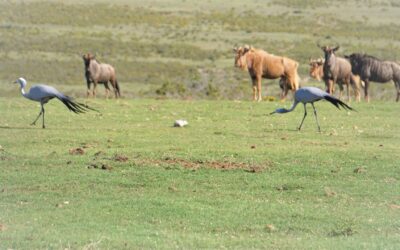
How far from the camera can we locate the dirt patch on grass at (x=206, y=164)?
42.5 feet

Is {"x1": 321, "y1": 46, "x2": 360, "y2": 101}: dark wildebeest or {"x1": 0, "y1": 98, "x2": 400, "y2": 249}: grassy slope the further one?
{"x1": 321, "y1": 46, "x2": 360, "y2": 101}: dark wildebeest

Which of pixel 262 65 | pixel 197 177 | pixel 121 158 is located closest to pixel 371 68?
pixel 262 65

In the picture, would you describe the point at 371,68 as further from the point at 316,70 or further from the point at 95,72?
the point at 95,72

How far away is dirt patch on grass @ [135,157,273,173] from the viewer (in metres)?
13.0

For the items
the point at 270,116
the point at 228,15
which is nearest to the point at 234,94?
the point at 270,116

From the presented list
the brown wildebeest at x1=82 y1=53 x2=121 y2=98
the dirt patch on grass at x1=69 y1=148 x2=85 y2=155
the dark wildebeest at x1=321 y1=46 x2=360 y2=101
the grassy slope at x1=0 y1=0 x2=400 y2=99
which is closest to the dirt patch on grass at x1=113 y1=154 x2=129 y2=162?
the dirt patch on grass at x1=69 y1=148 x2=85 y2=155

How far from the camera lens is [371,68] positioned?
28172mm

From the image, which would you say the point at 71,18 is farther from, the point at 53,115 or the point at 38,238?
the point at 38,238

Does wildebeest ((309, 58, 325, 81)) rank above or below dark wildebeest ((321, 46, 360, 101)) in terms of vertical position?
below

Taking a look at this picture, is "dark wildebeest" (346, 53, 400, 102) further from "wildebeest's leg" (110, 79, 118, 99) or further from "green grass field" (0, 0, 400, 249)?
"wildebeest's leg" (110, 79, 118, 99)

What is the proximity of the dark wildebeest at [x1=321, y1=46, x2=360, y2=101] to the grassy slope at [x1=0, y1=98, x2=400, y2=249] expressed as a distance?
7.87 m

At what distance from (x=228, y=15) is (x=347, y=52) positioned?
20520 millimetres

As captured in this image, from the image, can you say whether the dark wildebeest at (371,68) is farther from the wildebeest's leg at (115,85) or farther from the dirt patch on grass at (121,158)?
the dirt patch on grass at (121,158)

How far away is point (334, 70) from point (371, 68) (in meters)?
1.99
